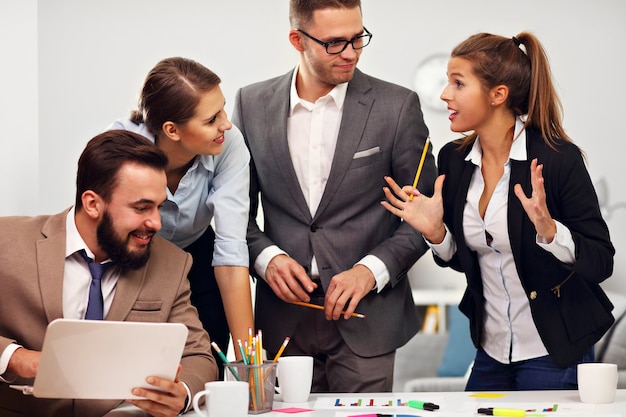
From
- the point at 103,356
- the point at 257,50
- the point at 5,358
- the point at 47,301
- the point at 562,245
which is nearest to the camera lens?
the point at 103,356

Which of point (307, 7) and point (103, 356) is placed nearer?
point (103, 356)

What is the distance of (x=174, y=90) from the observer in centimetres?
238

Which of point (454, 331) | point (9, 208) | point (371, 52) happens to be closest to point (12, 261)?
point (9, 208)

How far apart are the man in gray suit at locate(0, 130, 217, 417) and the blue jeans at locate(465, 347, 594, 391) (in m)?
0.81

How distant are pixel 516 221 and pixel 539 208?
166mm

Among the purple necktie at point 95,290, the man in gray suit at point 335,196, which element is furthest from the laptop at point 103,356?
the man in gray suit at point 335,196

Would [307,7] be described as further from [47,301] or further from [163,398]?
[163,398]

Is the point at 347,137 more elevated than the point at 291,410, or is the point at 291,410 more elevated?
the point at 347,137

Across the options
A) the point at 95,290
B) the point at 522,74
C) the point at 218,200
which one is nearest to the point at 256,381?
the point at 95,290

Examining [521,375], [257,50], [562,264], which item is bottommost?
[521,375]

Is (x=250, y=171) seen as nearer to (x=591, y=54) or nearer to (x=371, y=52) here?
(x=371, y=52)

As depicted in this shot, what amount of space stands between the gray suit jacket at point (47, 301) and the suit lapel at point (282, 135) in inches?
25.1

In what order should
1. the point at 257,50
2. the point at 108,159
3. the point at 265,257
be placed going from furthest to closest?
the point at 257,50
the point at 265,257
the point at 108,159

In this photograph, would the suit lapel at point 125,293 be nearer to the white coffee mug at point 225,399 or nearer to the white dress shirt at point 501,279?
the white coffee mug at point 225,399
